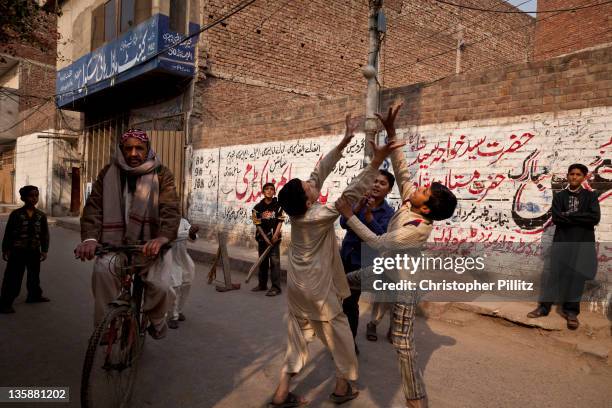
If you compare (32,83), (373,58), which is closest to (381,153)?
(373,58)

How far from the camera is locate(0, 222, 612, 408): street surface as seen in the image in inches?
117

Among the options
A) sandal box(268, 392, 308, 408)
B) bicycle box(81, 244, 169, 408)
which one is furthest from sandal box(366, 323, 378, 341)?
bicycle box(81, 244, 169, 408)

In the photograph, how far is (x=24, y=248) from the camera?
5.14m

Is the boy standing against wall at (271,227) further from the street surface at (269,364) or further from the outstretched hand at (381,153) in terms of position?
the outstretched hand at (381,153)

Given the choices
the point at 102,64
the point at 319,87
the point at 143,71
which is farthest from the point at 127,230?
the point at 102,64

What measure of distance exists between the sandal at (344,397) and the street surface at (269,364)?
4 cm

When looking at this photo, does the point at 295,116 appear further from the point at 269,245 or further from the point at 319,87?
the point at 319,87

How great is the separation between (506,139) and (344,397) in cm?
438

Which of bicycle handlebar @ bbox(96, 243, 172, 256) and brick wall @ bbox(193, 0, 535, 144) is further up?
brick wall @ bbox(193, 0, 535, 144)

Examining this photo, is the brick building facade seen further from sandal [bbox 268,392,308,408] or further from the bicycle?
sandal [bbox 268,392,308,408]

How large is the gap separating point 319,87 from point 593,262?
37.1ft

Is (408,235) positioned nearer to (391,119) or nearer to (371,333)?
(391,119)

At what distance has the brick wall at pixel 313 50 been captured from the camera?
40.5 ft

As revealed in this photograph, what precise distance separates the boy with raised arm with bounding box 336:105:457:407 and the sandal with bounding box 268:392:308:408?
71cm
